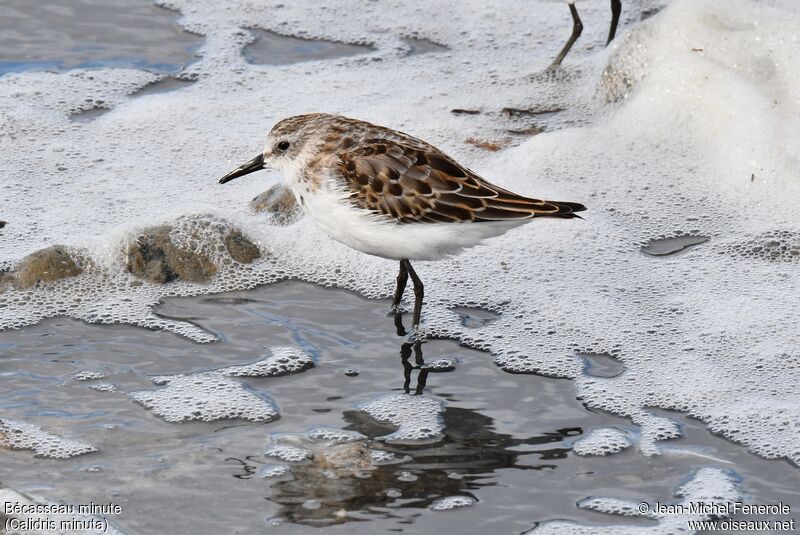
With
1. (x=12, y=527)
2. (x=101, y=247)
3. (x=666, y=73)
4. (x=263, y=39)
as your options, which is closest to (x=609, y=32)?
(x=666, y=73)

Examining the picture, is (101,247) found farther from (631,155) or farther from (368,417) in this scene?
(631,155)

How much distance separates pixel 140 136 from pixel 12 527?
360cm

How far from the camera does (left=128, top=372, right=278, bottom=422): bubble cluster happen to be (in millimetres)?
4258

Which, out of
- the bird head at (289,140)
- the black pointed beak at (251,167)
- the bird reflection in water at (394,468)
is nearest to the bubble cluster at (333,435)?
the bird reflection in water at (394,468)

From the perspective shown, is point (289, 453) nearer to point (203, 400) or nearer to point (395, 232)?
point (203, 400)

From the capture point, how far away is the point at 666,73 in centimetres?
676

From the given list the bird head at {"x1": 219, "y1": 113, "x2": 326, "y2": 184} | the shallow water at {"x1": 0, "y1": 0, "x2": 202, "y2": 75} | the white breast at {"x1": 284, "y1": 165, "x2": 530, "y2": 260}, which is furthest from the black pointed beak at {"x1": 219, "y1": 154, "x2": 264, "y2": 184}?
the shallow water at {"x1": 0, "y1": 0, "x2": 202, "y2": 75}

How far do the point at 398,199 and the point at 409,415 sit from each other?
35.5 inches

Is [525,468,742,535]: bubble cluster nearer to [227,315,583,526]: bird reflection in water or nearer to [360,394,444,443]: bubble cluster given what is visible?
[227,315,583,526]: bird reflection in water

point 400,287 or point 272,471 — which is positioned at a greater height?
point 400,287

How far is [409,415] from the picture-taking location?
431 cm

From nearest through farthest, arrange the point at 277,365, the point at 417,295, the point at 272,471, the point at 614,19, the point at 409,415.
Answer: the point at 272,471 < the point at 409,415 < the point at 277,365 < the point at 417,295 < the point at 614,19

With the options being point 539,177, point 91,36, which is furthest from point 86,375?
point 91,36

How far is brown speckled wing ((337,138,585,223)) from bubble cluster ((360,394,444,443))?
0.74 meters
